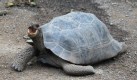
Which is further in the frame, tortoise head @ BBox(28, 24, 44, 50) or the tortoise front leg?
the tortoise front leg

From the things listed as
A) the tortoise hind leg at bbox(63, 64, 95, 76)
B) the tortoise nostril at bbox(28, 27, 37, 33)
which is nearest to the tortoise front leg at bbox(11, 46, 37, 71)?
the tortoise nostril at bbox(28, 27, 37, 33)

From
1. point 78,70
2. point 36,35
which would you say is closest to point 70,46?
point 78,70

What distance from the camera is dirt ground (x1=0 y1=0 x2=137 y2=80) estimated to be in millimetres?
4844

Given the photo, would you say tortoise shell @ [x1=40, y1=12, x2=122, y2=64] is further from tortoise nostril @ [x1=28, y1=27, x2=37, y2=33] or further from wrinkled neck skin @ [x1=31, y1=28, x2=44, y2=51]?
tortoise nostril @ [x1=28, y1=27, x2=37, y2=33]

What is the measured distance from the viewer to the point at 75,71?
484cm

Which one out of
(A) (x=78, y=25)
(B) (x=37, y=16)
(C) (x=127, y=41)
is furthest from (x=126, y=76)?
(B) (x=37, y=16)

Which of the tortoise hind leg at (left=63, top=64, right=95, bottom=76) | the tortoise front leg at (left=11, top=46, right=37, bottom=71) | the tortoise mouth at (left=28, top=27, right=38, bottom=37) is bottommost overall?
the tortoise hind leg at (left=63, top=64, right=95, bottom=76)

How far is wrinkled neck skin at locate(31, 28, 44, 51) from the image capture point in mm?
4867

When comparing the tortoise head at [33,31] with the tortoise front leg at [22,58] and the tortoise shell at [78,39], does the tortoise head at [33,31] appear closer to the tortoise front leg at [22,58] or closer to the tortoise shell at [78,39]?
the tortoise shell at [78,39]

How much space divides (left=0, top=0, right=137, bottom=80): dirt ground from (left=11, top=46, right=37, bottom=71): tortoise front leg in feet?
0.22

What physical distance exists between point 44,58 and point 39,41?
0.27m

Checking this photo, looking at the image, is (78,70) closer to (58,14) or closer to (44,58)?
(44,58)

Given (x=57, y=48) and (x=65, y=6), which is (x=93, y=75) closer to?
(x=57, y=48)

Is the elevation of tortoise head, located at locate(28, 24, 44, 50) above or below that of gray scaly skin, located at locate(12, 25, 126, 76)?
above
